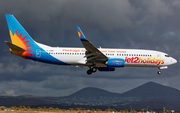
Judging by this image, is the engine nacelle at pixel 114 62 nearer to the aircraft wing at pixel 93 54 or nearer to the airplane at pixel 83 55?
the airplane at pixel 83 55

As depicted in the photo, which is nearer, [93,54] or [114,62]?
[93,54]

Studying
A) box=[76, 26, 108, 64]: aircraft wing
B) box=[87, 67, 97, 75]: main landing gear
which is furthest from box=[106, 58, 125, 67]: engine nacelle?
box=[87, 67, 97, 75]: main landing gear

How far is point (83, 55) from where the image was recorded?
4322 centimetres

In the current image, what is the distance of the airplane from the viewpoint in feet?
139

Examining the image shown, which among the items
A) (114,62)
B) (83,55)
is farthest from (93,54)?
(114,62)

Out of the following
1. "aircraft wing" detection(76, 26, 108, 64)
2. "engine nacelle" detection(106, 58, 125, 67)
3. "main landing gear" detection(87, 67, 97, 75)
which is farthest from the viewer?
"main landing gear" detection(87, 67, 97, 75)

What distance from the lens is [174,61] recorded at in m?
46.7

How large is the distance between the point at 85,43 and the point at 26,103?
9018cm

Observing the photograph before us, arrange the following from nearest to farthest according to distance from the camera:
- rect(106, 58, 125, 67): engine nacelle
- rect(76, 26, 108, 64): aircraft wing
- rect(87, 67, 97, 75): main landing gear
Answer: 1. rect(76, 26, 108, 64): aircraft wing
2. rect(106, 58, 125, 67): engine nacelle
3. rect(87, 67, 97, 75): main landing gear

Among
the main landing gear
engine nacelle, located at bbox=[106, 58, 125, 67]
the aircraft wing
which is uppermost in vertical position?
the aircraft wing

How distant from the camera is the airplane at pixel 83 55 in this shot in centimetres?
4231

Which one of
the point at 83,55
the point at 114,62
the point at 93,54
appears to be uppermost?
the point at 93,54

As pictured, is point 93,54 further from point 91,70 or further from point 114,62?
point 91,70

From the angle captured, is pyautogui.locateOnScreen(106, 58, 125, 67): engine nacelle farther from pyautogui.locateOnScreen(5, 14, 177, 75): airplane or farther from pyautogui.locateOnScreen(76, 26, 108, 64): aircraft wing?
pyautogui.locateOnScreen(76, 26, 108, 64): aircraft wing
